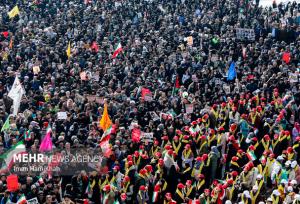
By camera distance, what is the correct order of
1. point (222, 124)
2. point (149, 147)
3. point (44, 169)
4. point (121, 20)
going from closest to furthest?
point (44, 169) < point (149, 147) < point (222, 124) < point (121, 20)

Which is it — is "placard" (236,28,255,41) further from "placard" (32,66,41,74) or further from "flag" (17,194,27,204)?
"flag" (17,194,27,204)

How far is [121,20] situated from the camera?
128 ft

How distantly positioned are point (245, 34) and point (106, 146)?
14.0 metres

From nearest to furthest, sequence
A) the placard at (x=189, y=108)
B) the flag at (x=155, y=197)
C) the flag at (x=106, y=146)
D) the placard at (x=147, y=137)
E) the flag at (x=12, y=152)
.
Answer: the flag at (x=155, y=197) → the flag at (x=12, y=152) → the flag at (x=106, y=146) → the placard at (x=147, y=137) → the placard at (x=189, y=108)

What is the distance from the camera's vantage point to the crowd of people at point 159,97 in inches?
843

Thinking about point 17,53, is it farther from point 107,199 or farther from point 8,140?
point 107,199

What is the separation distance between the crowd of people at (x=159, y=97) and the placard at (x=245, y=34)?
0.30 ft

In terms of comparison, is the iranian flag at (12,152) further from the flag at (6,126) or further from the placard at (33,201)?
the placard at (33,201)

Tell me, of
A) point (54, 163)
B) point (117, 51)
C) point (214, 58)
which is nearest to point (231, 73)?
point (214, 58)

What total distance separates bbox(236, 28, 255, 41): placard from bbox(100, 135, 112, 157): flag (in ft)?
44.3

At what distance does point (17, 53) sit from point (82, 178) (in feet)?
42.4

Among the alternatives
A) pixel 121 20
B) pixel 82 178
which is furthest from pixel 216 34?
pixel 82 178

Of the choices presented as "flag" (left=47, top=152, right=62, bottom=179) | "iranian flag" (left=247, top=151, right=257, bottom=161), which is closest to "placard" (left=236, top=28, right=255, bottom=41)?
"iranian flag" (left=247, top=151, right=257, bottom=161)

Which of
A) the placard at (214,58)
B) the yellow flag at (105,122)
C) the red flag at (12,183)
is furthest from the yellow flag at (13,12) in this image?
the red flag at (12,183)
